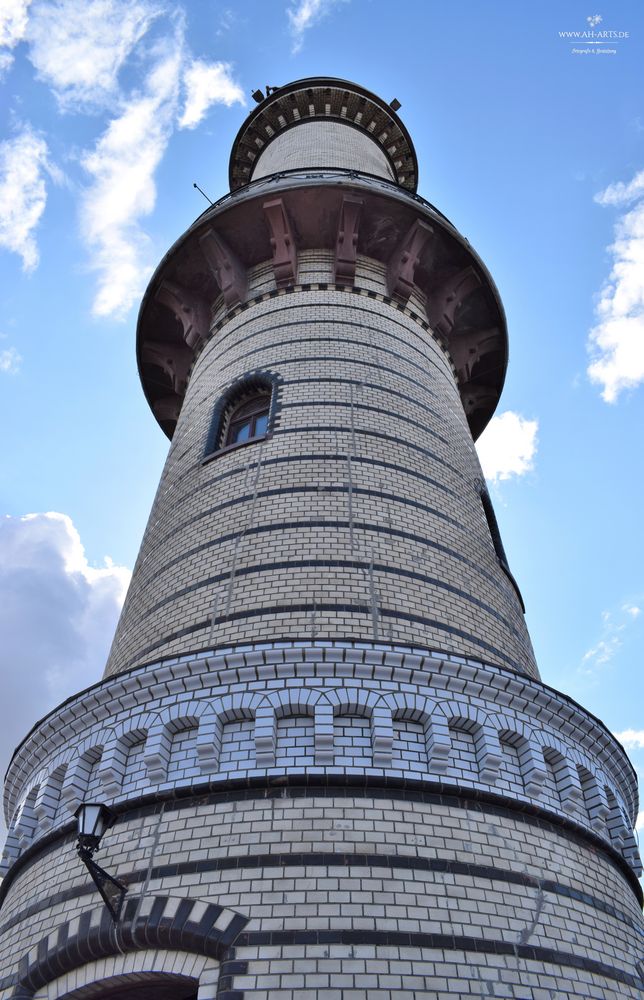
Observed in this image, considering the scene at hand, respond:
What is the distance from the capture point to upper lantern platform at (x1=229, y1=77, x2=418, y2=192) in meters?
15.4

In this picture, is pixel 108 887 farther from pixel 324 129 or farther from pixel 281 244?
pixel 324 129

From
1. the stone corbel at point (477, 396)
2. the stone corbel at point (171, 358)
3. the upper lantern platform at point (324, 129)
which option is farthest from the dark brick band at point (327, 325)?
the upper lantern platform at point (324, 129)

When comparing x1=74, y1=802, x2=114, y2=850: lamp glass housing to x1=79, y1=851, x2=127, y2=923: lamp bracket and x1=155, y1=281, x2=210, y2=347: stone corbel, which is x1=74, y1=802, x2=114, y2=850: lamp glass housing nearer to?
x1=79, y1=851, x2=127, y2=923: lamp bracket

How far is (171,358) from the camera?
12.5 metres

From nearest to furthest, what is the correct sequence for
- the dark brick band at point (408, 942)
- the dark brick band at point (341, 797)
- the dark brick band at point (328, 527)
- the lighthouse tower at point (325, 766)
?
the dark brick band at point (408, 942) → the lighthouse tower at point (325, 766) → the dark brick band at point (341, 797) → the dark brick band at point (328, 527)

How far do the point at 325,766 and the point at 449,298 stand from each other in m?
8.16

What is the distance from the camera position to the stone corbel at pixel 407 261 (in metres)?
10.8

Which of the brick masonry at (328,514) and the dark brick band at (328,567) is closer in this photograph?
the brick masonry at (328,514)

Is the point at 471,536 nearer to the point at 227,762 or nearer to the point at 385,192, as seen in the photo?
the point at 227,762

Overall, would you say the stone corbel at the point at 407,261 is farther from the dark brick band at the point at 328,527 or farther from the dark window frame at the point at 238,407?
the dark brick band at the point at 328,527

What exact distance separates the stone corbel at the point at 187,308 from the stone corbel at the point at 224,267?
0.56 meters

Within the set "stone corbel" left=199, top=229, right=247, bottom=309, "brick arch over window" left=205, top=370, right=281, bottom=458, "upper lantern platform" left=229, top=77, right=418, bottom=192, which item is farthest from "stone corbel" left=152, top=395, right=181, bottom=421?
"upper lantern platform" left=229, top=77, right=418, bottom=192

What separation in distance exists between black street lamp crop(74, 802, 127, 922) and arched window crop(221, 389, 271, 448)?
4755 millimetres

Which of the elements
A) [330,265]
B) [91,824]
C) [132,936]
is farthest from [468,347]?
[132,936]
